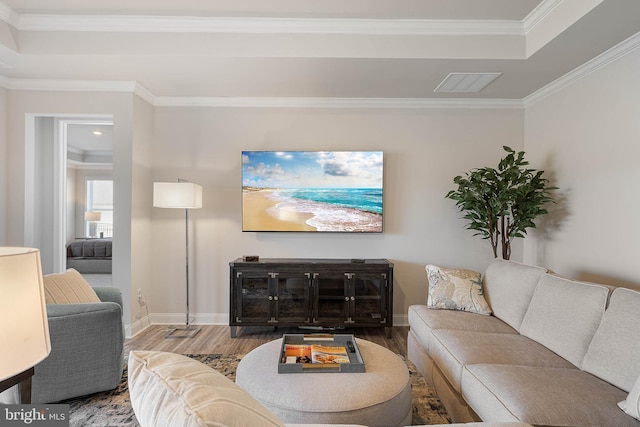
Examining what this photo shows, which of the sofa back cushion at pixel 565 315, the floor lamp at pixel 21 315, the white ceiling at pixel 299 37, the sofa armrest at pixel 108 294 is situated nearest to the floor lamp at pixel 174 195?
the sofa armrest at pixel 108 294

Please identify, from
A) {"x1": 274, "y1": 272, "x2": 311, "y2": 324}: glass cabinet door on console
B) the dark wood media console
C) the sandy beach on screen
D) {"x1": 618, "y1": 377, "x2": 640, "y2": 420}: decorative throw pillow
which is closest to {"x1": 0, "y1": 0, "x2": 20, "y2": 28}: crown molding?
the sandy beach on screen

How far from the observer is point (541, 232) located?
3.57 m

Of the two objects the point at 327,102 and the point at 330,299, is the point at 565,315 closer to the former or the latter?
the point at 330,299

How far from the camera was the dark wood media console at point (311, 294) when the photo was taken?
345cm

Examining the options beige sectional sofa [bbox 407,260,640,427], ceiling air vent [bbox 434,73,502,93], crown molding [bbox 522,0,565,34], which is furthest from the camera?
ceiling air vent [bbox 434,73,502,93]

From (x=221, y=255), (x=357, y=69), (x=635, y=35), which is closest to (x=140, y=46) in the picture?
(x=357, y=69)

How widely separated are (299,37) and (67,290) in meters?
2.54

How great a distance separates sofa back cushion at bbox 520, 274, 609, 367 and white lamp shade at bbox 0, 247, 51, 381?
2380mm

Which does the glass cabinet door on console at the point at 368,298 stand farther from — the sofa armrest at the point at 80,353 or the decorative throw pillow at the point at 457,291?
the sofa armrest at the point at 80,353

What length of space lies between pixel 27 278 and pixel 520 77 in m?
3.73

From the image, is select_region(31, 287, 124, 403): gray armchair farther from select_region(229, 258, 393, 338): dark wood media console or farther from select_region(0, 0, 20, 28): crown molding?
select_region(0, 0, 20, 28): crown molding

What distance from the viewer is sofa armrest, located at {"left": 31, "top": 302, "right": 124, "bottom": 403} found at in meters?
2.12

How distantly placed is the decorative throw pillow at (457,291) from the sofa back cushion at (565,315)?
435 millimetres

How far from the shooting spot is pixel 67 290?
2420 millimetres
